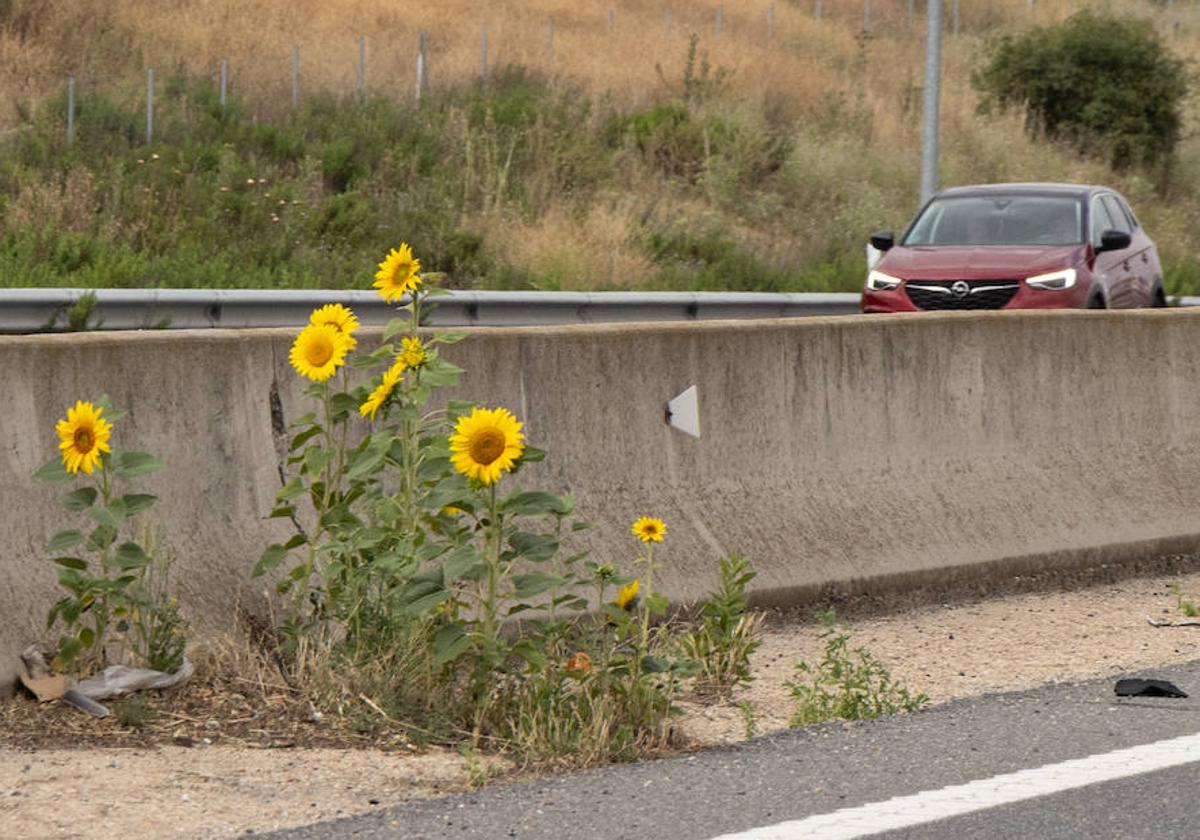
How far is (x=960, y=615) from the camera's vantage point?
29.5ft

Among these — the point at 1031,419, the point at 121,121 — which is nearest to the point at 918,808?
the point at 1031,419

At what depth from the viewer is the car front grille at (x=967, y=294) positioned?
56.3ft

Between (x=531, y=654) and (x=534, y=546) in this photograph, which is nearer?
(x=531, y=654)

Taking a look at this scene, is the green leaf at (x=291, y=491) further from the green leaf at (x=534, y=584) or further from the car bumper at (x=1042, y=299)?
the car bumper at (x=1042, y=299)

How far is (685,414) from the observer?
8.54 m

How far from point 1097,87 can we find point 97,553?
126 ft

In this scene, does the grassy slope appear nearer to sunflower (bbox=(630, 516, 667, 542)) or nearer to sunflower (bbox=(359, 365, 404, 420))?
sunflower (bbox=(359, 365, 404, 420))

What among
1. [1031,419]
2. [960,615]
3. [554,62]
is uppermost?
[554,62]

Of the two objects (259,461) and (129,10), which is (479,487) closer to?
(259,461)

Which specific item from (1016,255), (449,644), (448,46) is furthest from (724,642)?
(448,46)

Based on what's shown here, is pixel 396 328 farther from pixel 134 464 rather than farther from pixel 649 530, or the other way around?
pixel 649 530

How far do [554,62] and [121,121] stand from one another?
1285cm

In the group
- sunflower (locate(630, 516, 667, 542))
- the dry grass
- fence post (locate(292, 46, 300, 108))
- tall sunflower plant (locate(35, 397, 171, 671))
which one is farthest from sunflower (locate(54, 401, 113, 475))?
A: fence post (locate(292, 46, 300, 108))

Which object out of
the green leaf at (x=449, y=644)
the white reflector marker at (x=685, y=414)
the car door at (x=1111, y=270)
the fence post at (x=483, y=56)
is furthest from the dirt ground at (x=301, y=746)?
the fence post at (x=483, y=56)
